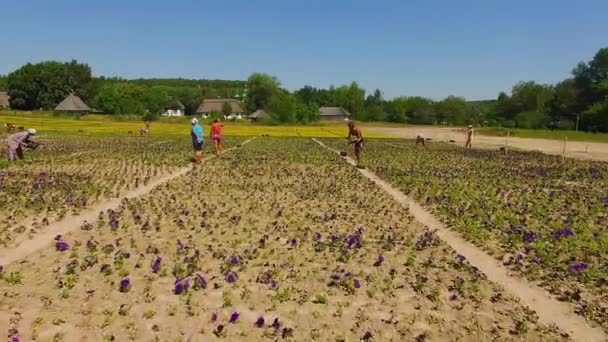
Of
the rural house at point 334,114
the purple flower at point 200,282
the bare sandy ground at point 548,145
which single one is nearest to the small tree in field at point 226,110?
the rural house at point 334,114

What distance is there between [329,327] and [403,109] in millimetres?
165891

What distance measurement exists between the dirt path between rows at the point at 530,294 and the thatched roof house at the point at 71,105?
132 metres

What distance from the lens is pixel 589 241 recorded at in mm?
11500

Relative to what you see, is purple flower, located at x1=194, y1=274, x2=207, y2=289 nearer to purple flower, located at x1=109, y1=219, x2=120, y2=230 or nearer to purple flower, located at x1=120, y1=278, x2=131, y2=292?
purple flower, located at x1=120, y1=278, x2=131, y2=292

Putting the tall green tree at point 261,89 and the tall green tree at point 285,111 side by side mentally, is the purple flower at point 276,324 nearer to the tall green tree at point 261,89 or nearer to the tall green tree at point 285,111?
the tall green tree at point 285,111

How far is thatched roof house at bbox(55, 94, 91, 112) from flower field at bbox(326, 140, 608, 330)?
120m

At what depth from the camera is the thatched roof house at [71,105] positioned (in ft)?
427

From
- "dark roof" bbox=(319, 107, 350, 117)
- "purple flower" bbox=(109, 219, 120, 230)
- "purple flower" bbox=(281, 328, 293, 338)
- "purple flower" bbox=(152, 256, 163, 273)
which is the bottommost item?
"purple flower" bbox=(281, 328, 293, 338)

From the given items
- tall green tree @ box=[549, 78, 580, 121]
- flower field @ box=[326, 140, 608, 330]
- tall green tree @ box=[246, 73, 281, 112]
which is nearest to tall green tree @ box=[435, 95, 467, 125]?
tall green tree @ box=[549, 78, 580, 121]

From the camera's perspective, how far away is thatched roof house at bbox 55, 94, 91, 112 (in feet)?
427

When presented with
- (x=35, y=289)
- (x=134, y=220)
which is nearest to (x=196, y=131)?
(x=134, y=220)

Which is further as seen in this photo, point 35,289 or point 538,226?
point 538,226

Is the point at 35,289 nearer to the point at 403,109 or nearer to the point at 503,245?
the point at 503,245

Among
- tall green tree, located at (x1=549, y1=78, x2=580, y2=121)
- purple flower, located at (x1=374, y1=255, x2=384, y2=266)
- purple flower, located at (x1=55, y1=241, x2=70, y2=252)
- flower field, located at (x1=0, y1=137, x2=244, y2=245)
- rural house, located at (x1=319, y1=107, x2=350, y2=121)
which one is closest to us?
purple flower, located at (x1=374, y1=255, x2=384, y2=266)
